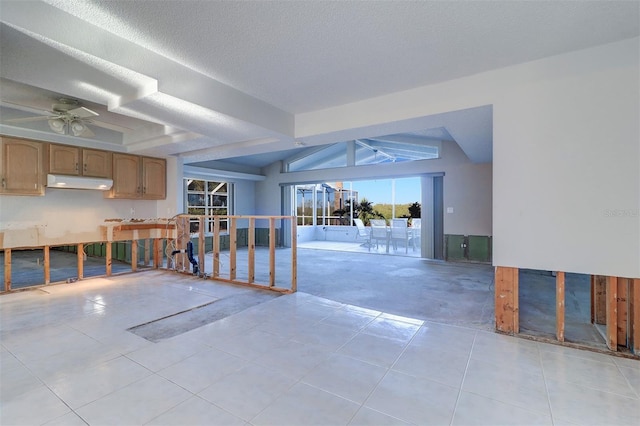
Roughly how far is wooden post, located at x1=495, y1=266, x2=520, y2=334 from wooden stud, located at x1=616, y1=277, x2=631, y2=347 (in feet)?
2.53

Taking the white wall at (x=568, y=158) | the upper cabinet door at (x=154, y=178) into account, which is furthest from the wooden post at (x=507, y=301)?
the upper cabinet door at (x=154, y=178)

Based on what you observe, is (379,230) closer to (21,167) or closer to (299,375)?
(299,375)

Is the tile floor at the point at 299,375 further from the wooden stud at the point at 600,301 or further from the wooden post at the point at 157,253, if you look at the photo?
the wooden post at the point at 157,253

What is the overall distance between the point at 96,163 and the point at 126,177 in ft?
1.76

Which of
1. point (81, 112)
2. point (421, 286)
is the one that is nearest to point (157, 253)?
point (81, 112)

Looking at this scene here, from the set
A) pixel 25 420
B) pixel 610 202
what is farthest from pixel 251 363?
pixel 610 202

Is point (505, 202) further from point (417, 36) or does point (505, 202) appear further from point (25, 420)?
point (25, 420)

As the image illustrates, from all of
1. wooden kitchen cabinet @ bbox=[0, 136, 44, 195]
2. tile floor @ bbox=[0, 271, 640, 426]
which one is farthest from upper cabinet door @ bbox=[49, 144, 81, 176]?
tile floor @ bbox=[0, 271, 640, 426]

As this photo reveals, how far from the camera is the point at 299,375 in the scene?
7.09ft

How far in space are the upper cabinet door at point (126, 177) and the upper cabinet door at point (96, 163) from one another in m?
0.12

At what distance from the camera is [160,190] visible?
615 centimetres

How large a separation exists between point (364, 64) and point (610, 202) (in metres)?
2.56

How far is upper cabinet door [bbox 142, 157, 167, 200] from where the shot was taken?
232 inches

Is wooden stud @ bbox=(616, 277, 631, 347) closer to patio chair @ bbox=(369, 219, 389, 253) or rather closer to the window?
patio chair @ bbox=(369, 219, 389, 253)
